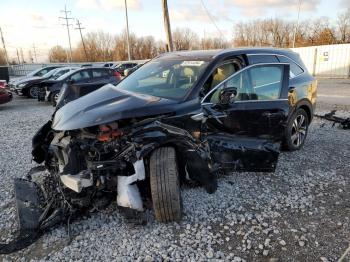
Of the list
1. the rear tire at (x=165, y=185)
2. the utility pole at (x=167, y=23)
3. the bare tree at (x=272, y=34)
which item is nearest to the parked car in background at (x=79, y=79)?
the utility pole at (x=167, y=23)

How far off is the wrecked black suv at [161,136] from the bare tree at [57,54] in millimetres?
Answer: 70612

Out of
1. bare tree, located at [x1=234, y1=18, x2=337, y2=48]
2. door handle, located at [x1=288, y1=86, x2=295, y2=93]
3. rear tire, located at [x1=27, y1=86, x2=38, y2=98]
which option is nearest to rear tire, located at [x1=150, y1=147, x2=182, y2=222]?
door handle, located at [x1=288, y1=86, x2=295, y2=93]

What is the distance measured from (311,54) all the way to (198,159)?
27.7 meters

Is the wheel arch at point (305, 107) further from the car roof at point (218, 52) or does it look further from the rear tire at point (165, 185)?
the rear tire at point (165, 185)

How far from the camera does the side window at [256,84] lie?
13.6 feet

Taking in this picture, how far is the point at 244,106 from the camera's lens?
168 inches

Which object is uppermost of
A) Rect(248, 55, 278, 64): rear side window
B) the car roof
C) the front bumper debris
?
the car roof

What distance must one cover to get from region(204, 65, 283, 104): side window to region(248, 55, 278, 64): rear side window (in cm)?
10

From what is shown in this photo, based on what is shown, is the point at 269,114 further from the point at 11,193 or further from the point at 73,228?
the point at 11,193

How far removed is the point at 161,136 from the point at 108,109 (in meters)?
0.64

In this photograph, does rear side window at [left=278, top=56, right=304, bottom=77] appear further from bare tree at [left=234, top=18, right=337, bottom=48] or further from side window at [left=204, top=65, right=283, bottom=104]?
bare tree at [left=234, top=18, right=337, bottom=48]

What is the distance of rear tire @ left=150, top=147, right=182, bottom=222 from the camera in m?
3.26

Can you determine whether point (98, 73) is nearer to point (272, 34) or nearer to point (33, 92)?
point (33, 92)

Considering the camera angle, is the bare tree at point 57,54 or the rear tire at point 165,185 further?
the bare tree at point 57,54
